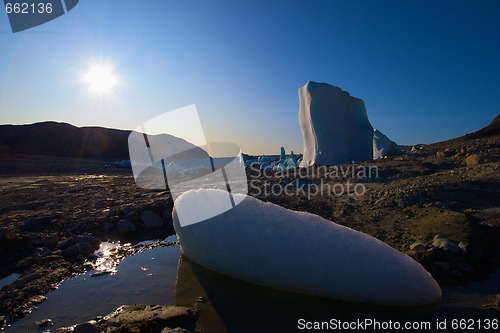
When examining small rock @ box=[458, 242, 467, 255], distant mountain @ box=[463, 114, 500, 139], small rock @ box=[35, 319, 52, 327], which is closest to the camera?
small rock @ box=[35, 319, 52, 327]

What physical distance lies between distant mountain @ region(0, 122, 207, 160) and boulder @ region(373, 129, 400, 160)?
37.4 metres

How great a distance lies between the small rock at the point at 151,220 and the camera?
5821 mm

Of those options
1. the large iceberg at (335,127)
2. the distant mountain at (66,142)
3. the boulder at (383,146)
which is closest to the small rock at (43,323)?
the large iceberg at (335,127)

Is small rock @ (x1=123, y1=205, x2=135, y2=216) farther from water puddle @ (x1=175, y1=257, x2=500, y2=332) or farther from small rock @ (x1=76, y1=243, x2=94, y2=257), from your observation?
water puddle @ (x1=175, y1=257, x2=500, y2=332)

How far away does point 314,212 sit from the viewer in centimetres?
582

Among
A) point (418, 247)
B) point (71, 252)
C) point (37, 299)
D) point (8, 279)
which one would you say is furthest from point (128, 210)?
point (418, 247)

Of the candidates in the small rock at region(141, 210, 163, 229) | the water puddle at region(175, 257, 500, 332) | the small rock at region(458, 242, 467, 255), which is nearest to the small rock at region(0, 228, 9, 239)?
the small rock at region(141, 210, 163, 229)

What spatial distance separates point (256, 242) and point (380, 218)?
2.87 m

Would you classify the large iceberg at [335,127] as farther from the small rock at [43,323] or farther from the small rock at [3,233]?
the small rock at [43,323]

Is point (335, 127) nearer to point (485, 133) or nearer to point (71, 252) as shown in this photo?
point (71, 252)

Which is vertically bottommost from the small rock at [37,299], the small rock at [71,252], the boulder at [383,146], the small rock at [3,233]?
the small rock at [37,299]

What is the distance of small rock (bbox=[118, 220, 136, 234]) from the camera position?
5.48 meters

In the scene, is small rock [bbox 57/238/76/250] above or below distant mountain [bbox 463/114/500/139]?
below

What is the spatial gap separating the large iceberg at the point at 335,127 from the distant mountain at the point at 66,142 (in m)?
37.1
